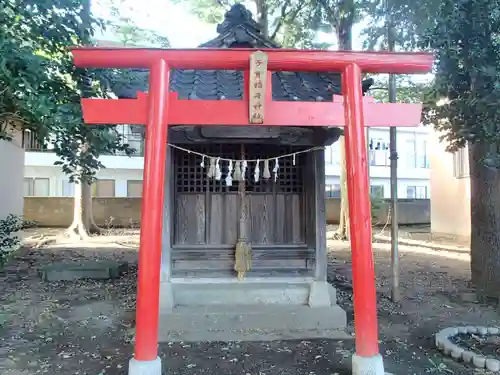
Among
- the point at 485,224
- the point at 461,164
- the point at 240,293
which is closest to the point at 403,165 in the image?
the point at 461,164

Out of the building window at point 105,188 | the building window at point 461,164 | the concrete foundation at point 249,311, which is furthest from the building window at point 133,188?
the concrete foundation at point 249,311

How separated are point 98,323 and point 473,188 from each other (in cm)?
721

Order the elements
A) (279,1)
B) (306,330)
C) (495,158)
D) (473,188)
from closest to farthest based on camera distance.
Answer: (495,158) → (306,330) → (473,188) → (279,1)

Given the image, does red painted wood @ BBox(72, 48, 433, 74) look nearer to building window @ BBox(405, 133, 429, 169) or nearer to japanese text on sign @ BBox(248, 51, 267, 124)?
japanese text on sign @ BBox(248, 51, 267, 124)

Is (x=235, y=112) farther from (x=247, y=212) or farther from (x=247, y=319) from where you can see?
(x=247, y=319)

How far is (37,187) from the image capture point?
91.6ft

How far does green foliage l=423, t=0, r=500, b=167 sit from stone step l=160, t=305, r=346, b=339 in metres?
3.08

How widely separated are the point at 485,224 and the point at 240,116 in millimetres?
5977

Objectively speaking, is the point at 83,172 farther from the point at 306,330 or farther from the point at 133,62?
the point at 306,330

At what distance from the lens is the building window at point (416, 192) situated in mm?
36156

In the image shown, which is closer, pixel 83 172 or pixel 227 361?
pixel 227 361

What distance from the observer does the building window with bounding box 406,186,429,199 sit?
3616cm

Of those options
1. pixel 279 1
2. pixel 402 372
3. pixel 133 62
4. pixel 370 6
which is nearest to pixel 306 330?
pixel 402 372

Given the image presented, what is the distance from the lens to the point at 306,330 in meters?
6.16
